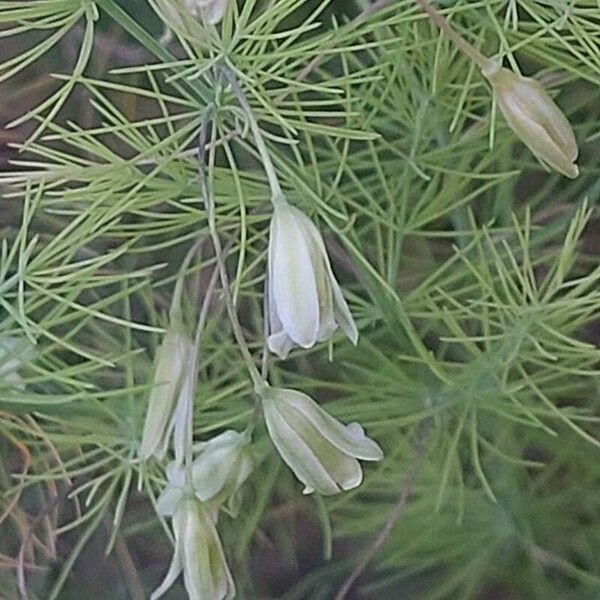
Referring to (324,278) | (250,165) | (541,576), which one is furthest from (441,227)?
(324,278)

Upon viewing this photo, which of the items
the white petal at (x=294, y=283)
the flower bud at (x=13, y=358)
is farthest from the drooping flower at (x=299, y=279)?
the flower bud at (x=13, y=358)

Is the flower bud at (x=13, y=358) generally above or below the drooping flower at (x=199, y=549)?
above

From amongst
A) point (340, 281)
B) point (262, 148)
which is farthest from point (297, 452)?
point (340, 281)

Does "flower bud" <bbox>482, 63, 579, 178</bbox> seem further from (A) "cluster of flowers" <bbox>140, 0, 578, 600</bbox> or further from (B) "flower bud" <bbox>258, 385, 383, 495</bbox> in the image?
(B) "flower bud" <bbox>258, 385, 383, 495</bbox>

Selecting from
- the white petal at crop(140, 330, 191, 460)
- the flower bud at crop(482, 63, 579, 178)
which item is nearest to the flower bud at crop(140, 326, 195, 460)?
the white petal at crop(140, 330, 191, 460)

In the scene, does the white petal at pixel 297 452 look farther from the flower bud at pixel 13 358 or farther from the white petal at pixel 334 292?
the flower bud at pixel 13 358

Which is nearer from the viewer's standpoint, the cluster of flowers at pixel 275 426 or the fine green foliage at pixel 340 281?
the cluster of flowers at pixel 275 426
